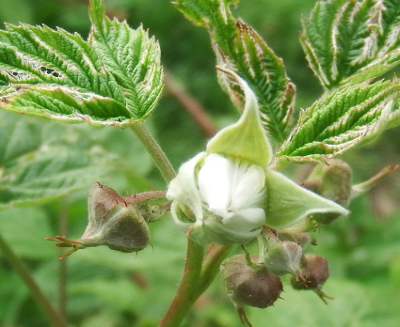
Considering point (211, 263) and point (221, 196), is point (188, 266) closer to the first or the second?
point (211, 263)

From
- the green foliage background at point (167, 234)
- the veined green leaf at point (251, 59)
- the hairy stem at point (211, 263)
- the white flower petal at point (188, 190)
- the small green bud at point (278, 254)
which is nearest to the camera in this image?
the white flower petal at point (188, 190)

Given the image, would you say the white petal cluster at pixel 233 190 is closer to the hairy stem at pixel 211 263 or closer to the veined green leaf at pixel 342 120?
the veined green leaf at pixel 342 120

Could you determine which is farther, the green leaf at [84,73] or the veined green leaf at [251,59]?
the veined green leaf at [251,59]

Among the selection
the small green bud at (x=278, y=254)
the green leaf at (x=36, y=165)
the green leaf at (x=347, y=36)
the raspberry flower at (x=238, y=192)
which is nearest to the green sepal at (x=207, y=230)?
the raspberry flower at (x=238, y=192)

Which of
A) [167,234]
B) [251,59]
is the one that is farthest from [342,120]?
[167,234]

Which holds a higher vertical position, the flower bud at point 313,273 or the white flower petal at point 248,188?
the white flower petal at point 248,188

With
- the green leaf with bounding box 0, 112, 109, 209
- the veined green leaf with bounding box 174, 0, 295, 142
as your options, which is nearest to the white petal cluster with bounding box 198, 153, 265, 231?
the veined green leaf with bounding box 174, 0, 295, 142
